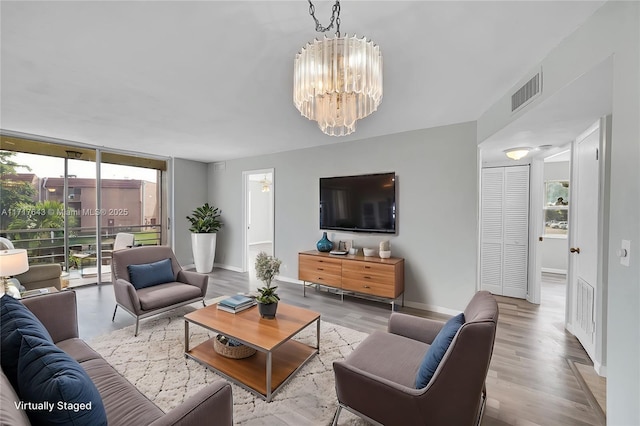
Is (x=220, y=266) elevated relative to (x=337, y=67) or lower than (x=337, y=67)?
lower

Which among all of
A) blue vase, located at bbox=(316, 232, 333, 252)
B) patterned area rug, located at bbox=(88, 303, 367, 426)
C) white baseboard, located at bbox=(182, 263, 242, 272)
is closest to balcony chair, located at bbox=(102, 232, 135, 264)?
white baseboard, located at bbox=(182, 263, 242, 272)

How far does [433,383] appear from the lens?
1267 mm

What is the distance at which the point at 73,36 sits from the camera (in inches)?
67.9

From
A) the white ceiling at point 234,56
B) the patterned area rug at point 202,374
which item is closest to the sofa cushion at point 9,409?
the patterned area rug at point 202,374

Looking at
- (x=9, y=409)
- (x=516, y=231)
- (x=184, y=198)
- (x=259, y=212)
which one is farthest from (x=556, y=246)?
(x=259, y=212)

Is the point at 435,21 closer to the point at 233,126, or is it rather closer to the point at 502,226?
the point at 233,126

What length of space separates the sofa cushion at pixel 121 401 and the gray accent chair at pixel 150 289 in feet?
4.32

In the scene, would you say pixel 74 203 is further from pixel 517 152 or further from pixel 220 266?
pixel 517 152

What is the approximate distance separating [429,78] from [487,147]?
155 cm

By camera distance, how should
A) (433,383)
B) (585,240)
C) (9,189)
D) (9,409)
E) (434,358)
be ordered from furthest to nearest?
(9,189), (585,240), (434,358), (433,383), (9,409)

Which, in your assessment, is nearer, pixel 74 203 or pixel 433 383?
pixel 433 383

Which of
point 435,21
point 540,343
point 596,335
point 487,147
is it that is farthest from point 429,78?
point 540,343

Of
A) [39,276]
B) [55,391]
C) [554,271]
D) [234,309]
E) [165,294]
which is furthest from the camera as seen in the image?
[554,271]

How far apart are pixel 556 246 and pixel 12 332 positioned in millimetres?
7786
